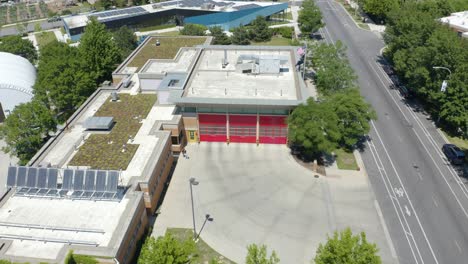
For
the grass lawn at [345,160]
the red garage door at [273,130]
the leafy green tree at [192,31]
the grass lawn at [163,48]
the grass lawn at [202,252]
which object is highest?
the grass lawn at [163,48]

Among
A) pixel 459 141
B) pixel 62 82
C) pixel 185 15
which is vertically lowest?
pixel 459 141

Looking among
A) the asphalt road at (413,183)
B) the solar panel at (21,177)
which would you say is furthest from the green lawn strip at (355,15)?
the solar panel at (21,177)

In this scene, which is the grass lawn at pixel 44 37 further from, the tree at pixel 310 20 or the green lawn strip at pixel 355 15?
the green lawn strip at pixel 355 15

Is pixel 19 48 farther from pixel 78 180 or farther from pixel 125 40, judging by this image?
pixel 78 180

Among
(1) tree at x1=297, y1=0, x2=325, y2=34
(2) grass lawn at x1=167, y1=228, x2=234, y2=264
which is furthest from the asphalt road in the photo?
(1) tree at x1=297, y1=0, x2=325, y2=34

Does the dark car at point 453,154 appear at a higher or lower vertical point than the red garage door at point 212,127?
lower

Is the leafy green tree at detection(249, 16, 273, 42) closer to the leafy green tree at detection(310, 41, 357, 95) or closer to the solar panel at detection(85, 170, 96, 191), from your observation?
the leafy green tree at detection(310, 41, 357, 95)

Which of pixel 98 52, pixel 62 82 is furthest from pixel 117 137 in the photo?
pixel 98 52
